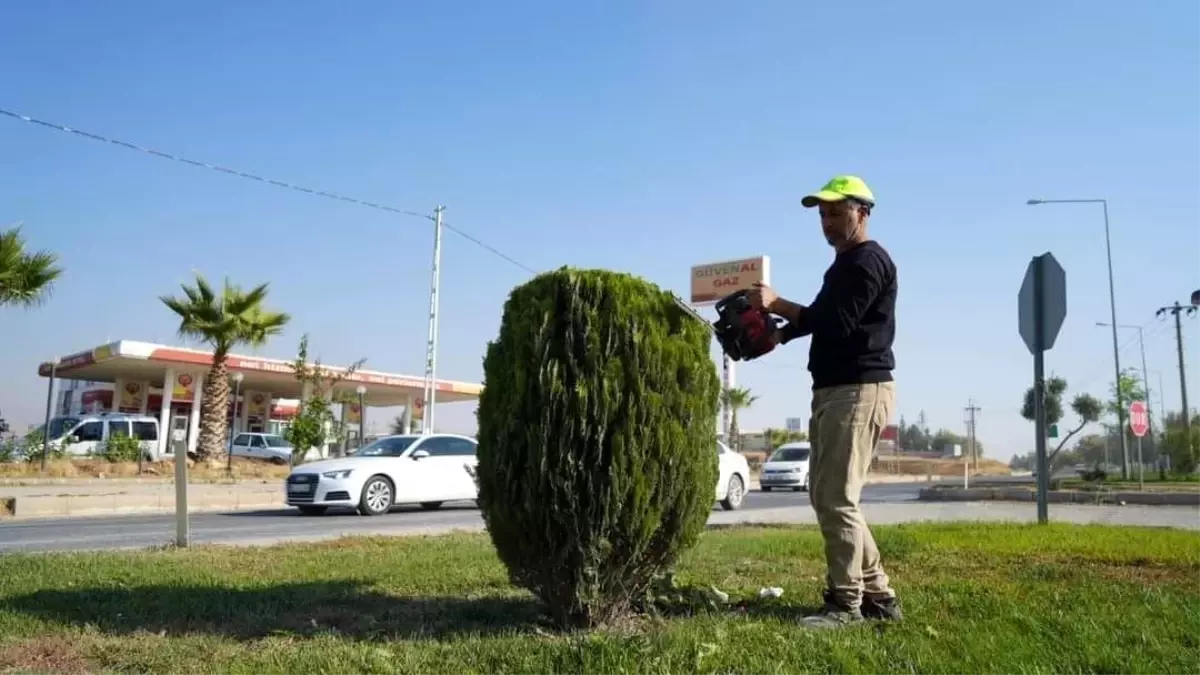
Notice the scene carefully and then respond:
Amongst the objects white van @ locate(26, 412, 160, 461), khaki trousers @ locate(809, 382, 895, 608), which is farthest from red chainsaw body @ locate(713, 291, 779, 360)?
white van @ locate(26, 412, 160, 461)

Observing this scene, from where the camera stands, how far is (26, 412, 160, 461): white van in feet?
94.1

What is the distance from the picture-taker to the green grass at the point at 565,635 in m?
3.33

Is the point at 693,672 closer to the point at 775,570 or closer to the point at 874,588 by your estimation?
the point at 874,588

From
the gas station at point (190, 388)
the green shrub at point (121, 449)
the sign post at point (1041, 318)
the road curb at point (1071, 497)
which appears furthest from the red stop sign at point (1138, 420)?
the green shrub at point (121, 449)

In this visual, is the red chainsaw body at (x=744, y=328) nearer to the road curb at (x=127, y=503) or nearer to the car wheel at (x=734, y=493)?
the road curb at (x=127, y=503)

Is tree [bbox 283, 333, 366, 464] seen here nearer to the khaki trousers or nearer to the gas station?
the gas station

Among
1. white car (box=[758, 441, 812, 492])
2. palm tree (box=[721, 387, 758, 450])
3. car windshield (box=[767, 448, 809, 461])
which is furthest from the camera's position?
palm tree (box=[721, 387, 758, 450])

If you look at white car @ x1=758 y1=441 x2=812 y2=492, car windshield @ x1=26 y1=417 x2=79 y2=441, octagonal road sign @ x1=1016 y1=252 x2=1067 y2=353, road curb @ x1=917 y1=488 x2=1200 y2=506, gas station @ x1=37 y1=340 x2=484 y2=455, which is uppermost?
gas station @ x1=37 y1=340 x2=484 y2=455

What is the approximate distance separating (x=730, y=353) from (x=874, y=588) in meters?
1.28

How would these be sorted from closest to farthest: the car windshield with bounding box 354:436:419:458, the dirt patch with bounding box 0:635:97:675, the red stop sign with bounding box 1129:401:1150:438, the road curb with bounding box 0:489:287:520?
the dirt patch with bounding box 0:635:97:675 < the road curb with bounding box 0:489:287:520 < the car windshield with bounding box 354:436:419:458 < the red stop sign with bounding box 1129:401:1150:438

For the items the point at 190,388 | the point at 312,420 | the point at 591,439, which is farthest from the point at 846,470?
the point at 190,388

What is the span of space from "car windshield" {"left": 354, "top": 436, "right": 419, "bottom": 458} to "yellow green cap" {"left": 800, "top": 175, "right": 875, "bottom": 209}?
12.3 meters

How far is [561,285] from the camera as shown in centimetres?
398

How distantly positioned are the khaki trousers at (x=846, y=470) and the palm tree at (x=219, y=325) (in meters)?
25.5
